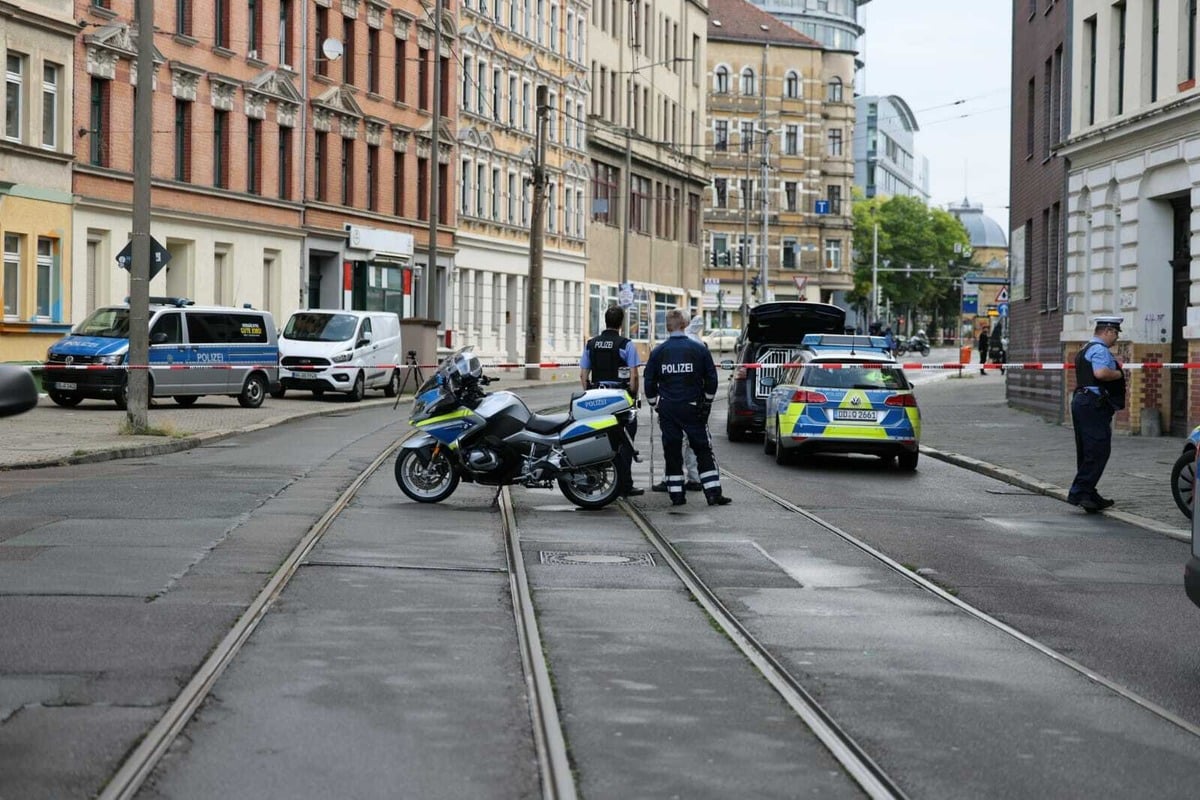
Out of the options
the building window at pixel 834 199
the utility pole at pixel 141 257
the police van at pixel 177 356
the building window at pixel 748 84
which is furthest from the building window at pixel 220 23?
the building window at pixel 834 199

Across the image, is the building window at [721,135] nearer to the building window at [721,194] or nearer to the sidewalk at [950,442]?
the building window at [721,194]

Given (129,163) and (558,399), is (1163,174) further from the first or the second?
(129,163)

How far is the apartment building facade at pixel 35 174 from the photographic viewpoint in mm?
37188

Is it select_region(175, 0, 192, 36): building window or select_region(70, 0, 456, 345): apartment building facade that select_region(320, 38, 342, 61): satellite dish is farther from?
select_region(175, 0, 192, 36): building window

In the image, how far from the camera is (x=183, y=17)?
4516 centimetres

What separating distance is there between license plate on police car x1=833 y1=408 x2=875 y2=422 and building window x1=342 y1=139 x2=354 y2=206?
34404mm

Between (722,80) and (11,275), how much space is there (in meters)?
81.1

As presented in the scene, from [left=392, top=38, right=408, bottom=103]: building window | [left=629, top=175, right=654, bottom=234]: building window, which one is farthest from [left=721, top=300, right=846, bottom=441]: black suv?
[left=629, top=175, right=654, bottom=234]: building window

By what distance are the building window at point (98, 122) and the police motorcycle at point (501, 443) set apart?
86.5 feet

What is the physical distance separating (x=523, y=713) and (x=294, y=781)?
1426 mm

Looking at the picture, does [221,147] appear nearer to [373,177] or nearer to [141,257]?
[373,177]

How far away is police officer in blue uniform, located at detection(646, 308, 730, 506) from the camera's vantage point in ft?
56.6

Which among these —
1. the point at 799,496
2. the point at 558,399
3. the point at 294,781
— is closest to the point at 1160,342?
the point at 799,496

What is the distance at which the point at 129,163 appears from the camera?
4250cm
